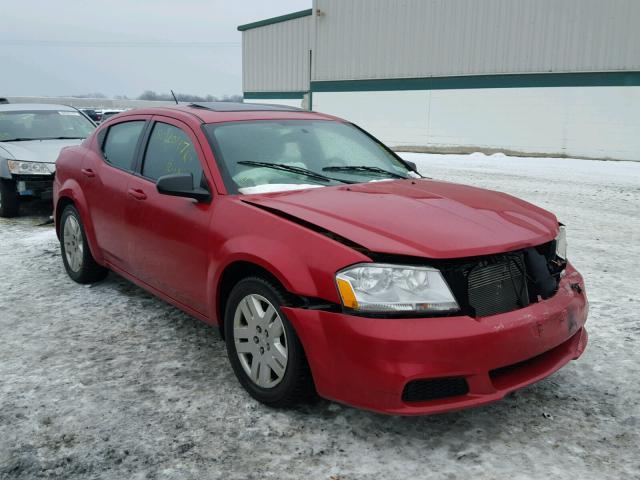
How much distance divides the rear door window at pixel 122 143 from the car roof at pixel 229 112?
0.51 ft

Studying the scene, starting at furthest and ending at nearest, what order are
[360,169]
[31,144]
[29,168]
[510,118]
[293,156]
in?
[510,118] < [31,144] < [29,168] < [360,169] < [293,156]

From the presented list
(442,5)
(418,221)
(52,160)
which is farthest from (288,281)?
(442,5)

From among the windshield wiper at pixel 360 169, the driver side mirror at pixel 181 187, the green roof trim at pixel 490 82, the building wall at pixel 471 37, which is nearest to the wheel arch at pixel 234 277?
the driver side mirror at pixel 181 187

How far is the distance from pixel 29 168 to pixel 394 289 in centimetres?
709

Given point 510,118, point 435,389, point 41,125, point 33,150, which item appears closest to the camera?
point 435,389

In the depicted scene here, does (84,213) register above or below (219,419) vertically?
above

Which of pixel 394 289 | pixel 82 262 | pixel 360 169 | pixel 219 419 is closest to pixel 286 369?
pixel 219 419

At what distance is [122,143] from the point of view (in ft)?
15.4

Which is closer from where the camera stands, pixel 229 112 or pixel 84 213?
pixel 229 112

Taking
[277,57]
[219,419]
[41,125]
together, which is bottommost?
[219,419]

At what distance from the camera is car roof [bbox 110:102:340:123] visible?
4.04m

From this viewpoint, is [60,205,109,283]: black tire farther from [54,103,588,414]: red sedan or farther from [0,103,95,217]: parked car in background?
[0,103,95,217]: parked car in background

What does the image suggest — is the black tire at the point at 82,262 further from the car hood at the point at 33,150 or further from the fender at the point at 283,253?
the car hood at the point at 33,150

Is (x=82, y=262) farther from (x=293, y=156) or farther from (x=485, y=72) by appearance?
(x=485, y=72)
